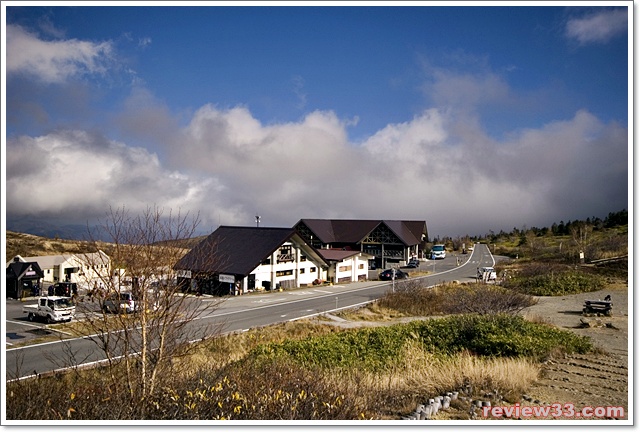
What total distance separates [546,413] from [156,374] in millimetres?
4763

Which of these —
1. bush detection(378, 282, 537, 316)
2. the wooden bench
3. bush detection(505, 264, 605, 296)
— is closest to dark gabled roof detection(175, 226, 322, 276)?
bush detection(378, 282, 537, 316)

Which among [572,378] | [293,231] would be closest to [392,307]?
[293,231]

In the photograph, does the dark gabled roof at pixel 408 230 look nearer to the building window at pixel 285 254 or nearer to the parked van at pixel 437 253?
the parked van at pixel 437 253

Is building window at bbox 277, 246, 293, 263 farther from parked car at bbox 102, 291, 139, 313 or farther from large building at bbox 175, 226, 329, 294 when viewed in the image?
parked car at bbox 102, 291, 139, 313

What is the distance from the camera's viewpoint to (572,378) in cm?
704

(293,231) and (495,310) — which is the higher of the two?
(293,231)

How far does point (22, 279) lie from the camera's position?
17734 millimetres

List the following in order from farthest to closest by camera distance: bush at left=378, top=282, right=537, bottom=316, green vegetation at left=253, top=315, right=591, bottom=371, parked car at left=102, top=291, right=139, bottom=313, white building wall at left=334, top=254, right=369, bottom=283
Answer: white building wall at left=334, top=254, right=369, bottom=283
bush at left=378, top=282, right=537, bottom=316
green vegetation at left=253, top=315, right=591, bottom=371
parked car at left=102, top=291, right=139, bottom=313

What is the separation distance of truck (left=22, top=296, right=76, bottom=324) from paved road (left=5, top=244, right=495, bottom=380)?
373 millimetres

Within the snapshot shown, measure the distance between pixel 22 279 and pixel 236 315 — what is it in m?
8.90

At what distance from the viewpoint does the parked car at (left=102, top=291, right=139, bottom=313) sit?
4.67 metres

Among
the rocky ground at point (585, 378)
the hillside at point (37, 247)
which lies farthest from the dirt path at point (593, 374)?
the hillside at point (37, 247)

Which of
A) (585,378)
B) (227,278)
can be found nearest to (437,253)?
(227,278)
